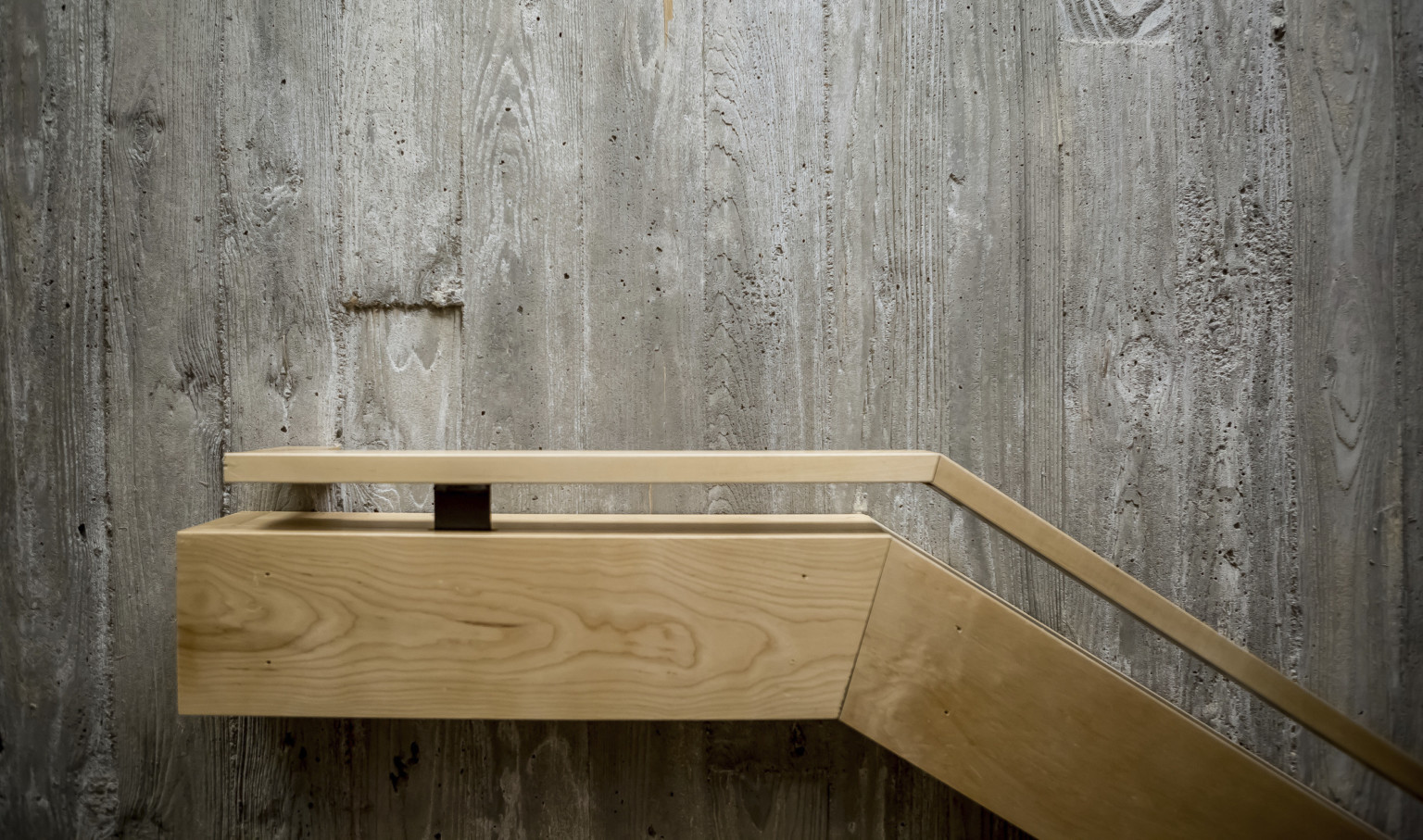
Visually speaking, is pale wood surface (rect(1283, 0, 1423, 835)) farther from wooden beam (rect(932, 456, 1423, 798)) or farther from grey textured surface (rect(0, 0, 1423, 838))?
wooden beam (rect(932, 456, 1423, 798))

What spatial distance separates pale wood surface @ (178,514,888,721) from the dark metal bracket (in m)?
0.03

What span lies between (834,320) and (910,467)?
36 centimetres

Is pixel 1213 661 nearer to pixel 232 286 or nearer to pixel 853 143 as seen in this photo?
pixel 853 143

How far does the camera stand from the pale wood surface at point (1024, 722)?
32.1 inches

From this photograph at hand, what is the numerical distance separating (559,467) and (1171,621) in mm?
845

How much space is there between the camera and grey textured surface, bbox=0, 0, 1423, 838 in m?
1.07

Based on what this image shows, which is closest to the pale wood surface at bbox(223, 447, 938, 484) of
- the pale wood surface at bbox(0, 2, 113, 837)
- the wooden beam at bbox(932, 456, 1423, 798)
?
the wooden beam at bbox(932, 456, 1423, 798)

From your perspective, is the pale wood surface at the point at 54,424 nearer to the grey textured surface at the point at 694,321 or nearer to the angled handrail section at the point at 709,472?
the grey textured surface at the point at 694,321

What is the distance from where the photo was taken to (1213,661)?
90 cm

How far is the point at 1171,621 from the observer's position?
0.88m

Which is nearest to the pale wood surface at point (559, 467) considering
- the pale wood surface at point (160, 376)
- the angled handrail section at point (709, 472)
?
the angled handrail section at point (709, 472)

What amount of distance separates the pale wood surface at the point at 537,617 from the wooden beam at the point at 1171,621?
0.15 meters

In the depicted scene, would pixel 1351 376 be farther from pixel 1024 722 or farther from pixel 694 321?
pixel 694 321

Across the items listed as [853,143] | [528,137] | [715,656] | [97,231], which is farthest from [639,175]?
[97,231]
